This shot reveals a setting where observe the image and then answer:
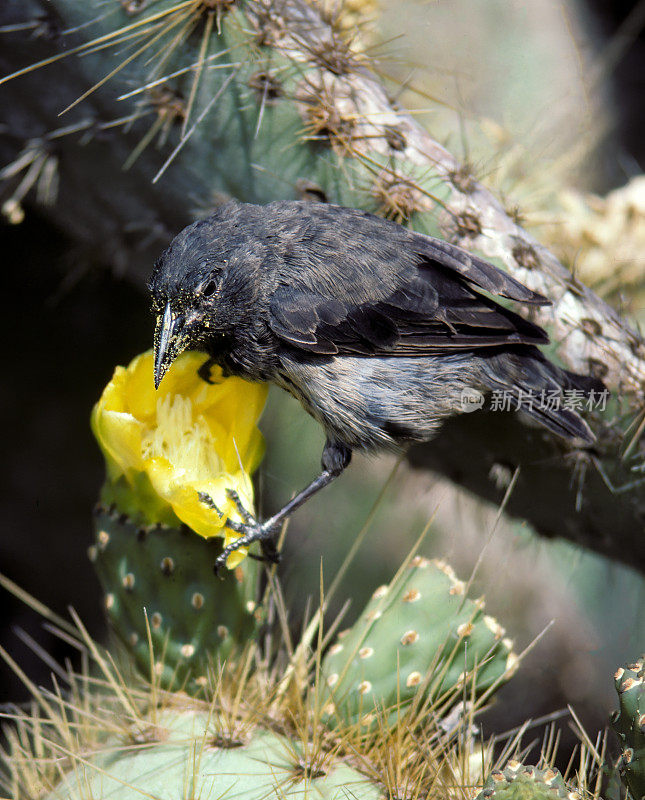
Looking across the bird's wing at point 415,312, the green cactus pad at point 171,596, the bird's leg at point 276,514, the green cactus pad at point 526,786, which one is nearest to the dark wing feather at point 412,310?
the bird's wing at point 415,312

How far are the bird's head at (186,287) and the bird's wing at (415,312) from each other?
116 mm

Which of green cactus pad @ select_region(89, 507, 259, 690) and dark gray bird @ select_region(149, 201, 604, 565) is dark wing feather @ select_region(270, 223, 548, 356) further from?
green cactus pad @ select_region(89, 507, 259, 690)

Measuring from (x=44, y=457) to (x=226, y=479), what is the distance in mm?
1041

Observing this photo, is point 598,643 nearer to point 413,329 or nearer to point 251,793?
point 413,329

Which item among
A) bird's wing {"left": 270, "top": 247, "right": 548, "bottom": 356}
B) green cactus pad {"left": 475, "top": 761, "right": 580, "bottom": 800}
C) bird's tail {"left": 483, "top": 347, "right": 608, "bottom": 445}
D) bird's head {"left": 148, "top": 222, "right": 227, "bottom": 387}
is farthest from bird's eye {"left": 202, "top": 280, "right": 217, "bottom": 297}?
green cactus pad {"left": 475, "top": 761, "right": 580, "bottom": 800}

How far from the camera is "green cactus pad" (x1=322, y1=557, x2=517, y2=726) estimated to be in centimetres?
124

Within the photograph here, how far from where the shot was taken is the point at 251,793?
111 centimetres

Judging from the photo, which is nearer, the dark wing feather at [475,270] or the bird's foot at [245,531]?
the bird's foot at [245,531]

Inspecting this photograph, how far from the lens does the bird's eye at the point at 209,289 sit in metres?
A: 1.36

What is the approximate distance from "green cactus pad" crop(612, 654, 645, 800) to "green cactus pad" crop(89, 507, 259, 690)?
1.95ft

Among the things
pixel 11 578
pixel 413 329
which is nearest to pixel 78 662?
pixel 11 578

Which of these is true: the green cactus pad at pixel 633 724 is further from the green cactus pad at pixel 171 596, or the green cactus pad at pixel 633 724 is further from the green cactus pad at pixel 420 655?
the green cactus pad at pixel 171 596

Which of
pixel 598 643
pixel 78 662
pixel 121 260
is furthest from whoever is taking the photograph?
pixel 78 662

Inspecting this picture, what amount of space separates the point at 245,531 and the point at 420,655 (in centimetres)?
35
